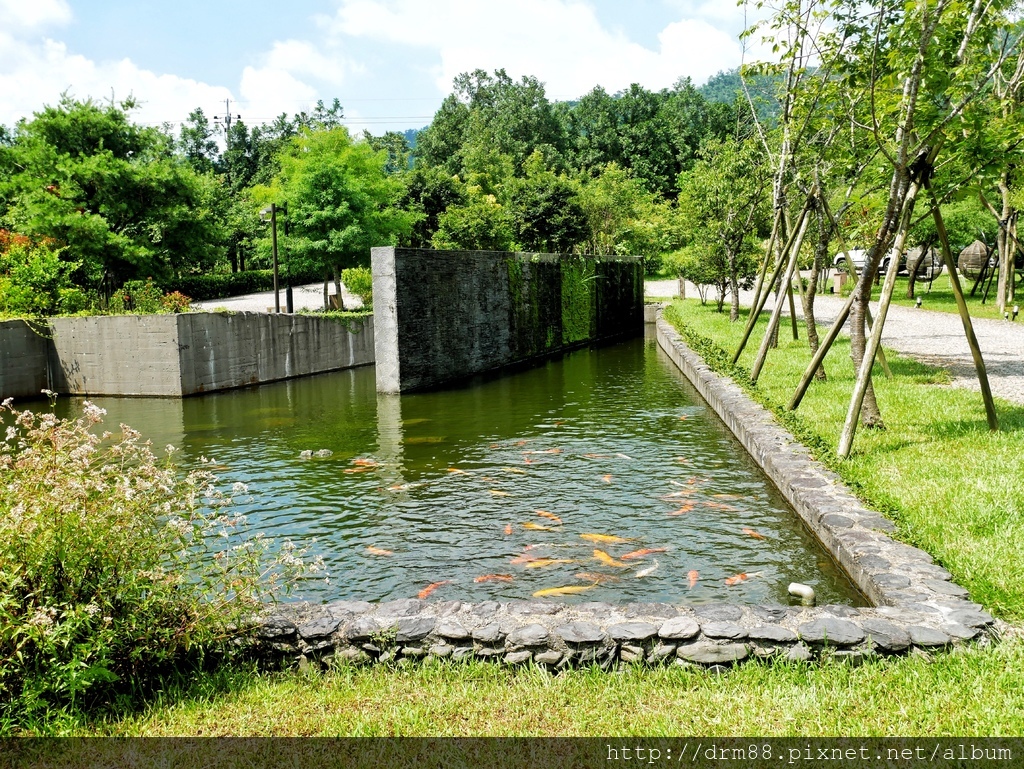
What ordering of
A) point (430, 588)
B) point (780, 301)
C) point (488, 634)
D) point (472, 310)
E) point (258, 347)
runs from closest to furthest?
1. point (488, 634)
2. point (430, 588)
3. point (780, 301)
4. point (472, 310)
5. point (258, 347)

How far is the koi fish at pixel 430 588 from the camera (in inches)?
236

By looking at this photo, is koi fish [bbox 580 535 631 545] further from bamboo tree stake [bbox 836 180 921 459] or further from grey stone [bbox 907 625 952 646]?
grey stone [bbox 907 625 952 646]

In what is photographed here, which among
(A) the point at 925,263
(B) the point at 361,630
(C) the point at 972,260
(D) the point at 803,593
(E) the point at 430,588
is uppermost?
(A) the point at 925,263

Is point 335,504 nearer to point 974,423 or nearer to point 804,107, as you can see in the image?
point 974,423

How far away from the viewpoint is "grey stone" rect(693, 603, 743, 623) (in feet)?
14.6

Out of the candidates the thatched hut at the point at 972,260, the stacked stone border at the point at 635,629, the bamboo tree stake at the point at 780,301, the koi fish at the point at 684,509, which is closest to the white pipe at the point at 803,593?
the stacked stone border at the point at 635,629

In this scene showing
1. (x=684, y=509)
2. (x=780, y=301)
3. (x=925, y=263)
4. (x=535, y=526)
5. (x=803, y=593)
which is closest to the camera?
(x=803, y=593)

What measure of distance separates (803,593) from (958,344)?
14.5 m

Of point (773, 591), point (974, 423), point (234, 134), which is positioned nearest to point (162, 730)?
point (773, 591)

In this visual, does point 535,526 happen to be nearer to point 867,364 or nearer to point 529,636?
point 529,636

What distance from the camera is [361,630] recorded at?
14.7ft

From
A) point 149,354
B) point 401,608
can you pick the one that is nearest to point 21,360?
point 149,354

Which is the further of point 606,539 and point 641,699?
point 606,539

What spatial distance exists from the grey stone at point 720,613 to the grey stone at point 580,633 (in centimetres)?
60
